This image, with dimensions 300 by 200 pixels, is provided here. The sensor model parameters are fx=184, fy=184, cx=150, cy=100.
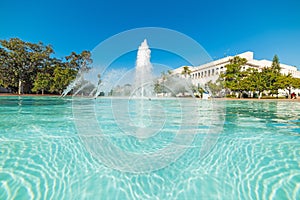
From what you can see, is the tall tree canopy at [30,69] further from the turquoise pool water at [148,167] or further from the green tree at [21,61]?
the turquoise pool water at [148,167]

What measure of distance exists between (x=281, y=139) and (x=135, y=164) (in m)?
3.92

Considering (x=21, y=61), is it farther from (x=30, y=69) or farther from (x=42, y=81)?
(x=42, y=81)

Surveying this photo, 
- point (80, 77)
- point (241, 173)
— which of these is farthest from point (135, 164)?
point (80, 77)

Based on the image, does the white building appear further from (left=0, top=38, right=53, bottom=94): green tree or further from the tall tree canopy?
(left=0, top=38, right=53, bottom=94): green tree

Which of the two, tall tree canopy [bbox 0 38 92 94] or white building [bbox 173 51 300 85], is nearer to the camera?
tall tree canopy [bbox 0 38 92 94]

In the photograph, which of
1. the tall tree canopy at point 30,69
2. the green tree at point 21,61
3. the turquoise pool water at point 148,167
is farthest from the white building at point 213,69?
the turquoise pool water at point 148,167

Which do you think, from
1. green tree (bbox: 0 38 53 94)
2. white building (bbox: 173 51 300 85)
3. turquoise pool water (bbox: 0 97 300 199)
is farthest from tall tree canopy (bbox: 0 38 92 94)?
turquoise pool water (bbox: 0 97 300 199)

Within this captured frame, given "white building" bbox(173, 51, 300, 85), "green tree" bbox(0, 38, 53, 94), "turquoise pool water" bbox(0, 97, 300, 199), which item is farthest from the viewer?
"white building" bbox(173, 51, 300, 85)

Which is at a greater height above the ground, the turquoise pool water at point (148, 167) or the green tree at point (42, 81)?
the green tree at point (42, 81)

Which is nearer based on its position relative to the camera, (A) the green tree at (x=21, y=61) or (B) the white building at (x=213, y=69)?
(A) the green tree at (x=21, y=61)

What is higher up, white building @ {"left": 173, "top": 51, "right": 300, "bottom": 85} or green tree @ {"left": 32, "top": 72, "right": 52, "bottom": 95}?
white building @ {"left": 173, "top": 51, "right": 300, "bottom": 85}

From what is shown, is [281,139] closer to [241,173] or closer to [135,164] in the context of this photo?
[241,173]

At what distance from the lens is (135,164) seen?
3172mm

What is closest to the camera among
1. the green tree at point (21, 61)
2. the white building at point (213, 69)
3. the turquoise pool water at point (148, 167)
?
the turquoise pool water at point (148, 167)
